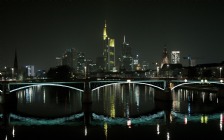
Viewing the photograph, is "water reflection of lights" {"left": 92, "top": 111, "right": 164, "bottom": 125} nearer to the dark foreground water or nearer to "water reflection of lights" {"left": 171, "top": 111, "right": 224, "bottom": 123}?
the dark foreground water

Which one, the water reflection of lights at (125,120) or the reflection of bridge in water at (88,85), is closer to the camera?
the water reflection of lights at (125,120)

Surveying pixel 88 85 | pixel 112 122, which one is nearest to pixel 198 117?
pixel 112 122

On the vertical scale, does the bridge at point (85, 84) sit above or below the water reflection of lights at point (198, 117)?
above

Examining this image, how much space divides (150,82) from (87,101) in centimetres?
1623

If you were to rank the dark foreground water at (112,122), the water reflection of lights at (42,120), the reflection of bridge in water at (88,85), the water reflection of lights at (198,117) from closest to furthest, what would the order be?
1. the dark foreground water at (112,122)
2. the water reflection of lights at (42,120)
3. the water reflection of lights at (198,117)
4. the reflection of bridge in water at (88,85)

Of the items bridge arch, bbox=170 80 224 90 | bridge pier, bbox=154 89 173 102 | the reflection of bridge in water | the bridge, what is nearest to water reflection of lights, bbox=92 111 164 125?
the reflection of bridge in water

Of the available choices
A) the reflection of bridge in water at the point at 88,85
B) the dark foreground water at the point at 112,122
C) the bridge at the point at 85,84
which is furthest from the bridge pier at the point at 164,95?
the dark foreground water at the point at 112,122

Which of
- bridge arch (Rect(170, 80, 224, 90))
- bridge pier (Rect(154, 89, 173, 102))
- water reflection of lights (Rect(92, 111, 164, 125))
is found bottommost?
water reflection of lights (Rect(92, 111, 164, 125))

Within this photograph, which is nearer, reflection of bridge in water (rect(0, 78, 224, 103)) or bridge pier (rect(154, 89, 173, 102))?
reflection of bridge in water (rect(0, 78, 224, 103))

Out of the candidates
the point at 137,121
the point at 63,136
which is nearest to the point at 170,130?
the point at 137,121

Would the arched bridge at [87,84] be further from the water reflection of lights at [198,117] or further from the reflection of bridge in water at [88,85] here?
the water reflection of lights at [198,117]

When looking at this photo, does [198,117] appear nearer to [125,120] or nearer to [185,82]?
[125,120]

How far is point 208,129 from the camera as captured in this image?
43.2 m

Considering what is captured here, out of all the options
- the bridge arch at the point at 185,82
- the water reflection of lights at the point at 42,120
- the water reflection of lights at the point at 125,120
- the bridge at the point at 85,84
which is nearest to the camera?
the water reflection of lights at the point at 125,120
